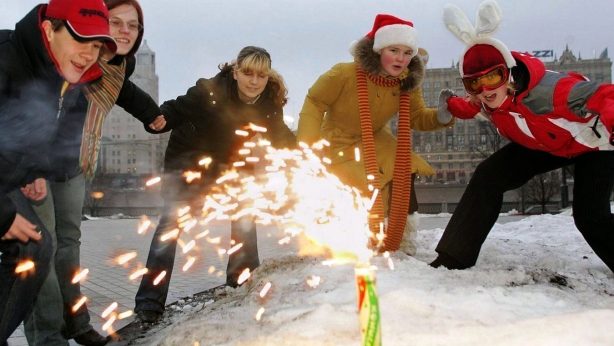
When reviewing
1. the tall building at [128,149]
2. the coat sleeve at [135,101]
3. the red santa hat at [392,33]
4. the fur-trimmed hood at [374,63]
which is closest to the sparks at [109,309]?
the coat sleeve at [135,101]

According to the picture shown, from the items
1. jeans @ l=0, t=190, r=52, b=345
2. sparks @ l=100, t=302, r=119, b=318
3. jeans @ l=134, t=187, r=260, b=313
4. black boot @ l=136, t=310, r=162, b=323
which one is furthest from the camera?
sparks @ l=100, t=302, r=119, b=318

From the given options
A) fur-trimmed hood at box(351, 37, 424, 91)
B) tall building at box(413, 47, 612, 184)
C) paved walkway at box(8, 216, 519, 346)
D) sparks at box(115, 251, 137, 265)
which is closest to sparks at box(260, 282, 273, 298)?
paved walkway at box(8, 216, 519, 346)

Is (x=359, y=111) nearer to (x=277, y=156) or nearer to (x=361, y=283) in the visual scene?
(x=277, y=156)

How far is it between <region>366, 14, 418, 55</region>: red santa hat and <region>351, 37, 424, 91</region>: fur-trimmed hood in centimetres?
6

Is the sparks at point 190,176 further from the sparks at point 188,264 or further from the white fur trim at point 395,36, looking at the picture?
the sparks at point 188,264

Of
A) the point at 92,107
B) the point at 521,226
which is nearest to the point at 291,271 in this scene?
the point at 92,107

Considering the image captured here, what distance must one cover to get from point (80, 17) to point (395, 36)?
2845mm

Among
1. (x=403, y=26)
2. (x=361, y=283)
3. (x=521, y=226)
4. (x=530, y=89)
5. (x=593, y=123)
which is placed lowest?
(x=521, y=226)

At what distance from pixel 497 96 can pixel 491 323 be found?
2006mm

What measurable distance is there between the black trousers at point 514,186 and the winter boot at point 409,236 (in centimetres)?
86

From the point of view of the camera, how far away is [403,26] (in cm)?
487

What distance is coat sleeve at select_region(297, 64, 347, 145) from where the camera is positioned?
16.8ft

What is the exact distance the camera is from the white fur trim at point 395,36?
4828mm

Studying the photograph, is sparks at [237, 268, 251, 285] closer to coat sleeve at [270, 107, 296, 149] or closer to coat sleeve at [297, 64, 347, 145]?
coat sleeve at [270, 107, 296, 149]
